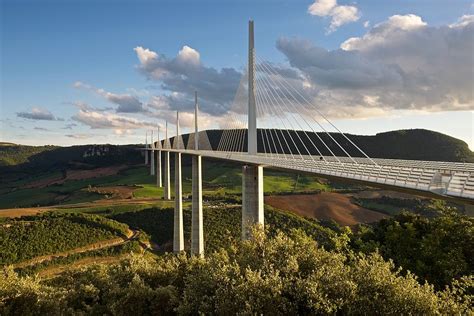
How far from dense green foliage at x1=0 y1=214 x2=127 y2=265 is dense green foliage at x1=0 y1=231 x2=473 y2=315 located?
1046 inches

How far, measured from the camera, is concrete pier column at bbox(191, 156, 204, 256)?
41.5 m

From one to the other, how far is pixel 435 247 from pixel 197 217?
26.8 metres

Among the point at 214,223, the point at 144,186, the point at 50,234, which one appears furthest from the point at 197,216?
the point at 144,186

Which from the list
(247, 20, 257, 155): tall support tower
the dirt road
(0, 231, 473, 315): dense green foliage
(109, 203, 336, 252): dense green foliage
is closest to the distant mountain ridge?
the dirt road

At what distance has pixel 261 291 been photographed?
408 inches

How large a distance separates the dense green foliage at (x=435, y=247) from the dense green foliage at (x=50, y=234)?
3184cm

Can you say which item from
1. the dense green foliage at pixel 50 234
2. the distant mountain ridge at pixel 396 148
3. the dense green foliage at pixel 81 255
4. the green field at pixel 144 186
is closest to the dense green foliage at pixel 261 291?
the dense green foliage at pixel 81 255

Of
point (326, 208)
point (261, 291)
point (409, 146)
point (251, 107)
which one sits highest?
point (251, 107)

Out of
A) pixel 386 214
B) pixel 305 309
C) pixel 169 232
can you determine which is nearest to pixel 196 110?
pixel 169 232

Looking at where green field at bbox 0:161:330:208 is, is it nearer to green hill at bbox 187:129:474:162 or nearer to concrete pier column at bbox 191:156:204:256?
green hill at bbox 187:129:474:162

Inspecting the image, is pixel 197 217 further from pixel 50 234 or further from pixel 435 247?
pixel 435 247

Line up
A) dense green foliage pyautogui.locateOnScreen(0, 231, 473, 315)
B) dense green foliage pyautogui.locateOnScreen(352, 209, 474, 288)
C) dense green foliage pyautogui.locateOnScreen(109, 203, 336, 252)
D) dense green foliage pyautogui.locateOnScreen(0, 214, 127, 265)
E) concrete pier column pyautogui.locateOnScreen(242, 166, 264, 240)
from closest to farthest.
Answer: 1. dense green foliage pyautogui.locateOnScreen(0, 231, 473, 315)
2. dense green foliage pyautogui.locateOnScreen(352, 209, 474, 288)
3. concrete pier column pyautogui.locateOnScreen(242, 166, 264, 240)
4. dense green foliage pyautogui.locateOnScreen(0, 214, 127, 265)
5. dense green foliage pyautogui.locateOnScreen(109, 203, 336, 252)

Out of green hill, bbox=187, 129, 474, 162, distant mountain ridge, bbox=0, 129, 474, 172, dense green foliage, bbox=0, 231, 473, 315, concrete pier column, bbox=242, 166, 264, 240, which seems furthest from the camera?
green hill, bbox=187, 129, 474, 162

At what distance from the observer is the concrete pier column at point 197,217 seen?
41531 millimetres
